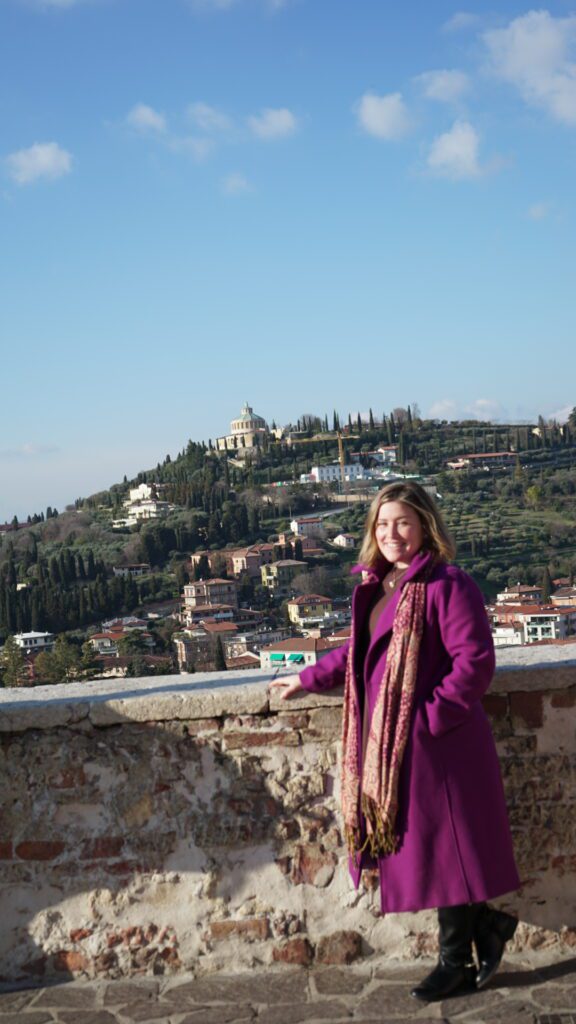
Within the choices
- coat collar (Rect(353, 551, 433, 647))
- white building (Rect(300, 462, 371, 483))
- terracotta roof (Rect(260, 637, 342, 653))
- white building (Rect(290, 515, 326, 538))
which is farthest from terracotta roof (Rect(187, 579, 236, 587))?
coat collar (Rect(353, 551, 433, 647))

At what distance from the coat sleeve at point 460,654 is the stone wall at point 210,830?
48 centimetres

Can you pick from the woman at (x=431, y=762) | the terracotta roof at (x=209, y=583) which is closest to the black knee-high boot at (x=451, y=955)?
the woman at (x=431, y=762)

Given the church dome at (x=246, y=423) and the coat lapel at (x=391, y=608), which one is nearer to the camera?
the coat lapel at (x=391, y=608)

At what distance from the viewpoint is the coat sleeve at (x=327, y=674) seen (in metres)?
2.92

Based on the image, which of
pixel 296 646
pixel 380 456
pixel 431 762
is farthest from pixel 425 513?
pixel 380 456

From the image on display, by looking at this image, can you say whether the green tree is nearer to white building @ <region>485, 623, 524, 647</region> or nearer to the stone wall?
white building @ <region>485, 623, 524, 647</region>

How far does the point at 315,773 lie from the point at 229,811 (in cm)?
28

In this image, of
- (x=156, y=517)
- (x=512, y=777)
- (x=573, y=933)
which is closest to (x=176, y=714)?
(x=512, y=777)

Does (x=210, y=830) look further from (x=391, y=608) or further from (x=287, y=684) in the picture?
(x=391, y=608)

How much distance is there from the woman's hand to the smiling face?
47cm

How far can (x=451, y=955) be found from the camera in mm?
2742

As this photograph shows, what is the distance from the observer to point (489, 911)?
2.80 meters

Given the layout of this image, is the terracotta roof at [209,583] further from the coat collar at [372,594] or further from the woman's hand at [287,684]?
the coat collar at [372,594]

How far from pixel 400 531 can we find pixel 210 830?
1057mm
